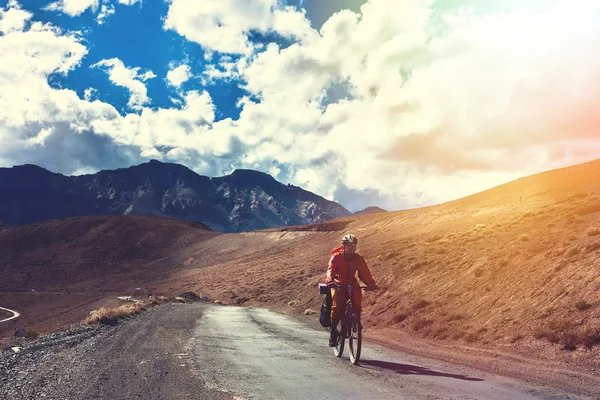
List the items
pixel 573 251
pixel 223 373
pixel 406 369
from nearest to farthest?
1. pixel 223 373
2. pixel 406 369
3. pixel 573 251

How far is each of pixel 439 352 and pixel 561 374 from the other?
12.7 ft

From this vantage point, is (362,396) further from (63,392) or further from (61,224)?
(61,224)

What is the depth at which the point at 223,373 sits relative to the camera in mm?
8797

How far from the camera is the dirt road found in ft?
24.5

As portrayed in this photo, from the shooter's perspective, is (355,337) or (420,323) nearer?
(355,337)

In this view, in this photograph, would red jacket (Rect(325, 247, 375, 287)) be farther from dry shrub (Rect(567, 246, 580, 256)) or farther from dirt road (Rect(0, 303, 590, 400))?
dry shrub (Rect(567, 246, 580, 256))

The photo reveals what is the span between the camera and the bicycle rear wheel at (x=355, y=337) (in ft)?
33.4

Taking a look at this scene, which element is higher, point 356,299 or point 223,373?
point 356,299

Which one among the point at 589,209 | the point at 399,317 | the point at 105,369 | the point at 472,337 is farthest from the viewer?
the point at 589,209

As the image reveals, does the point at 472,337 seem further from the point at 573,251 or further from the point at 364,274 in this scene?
the point at 364,274

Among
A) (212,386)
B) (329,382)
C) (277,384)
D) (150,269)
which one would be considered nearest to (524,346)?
(329,382)

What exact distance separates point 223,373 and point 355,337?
334 centimetres

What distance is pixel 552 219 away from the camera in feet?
90.0

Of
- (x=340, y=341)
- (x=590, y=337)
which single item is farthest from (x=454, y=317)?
(x=340, y=341)
